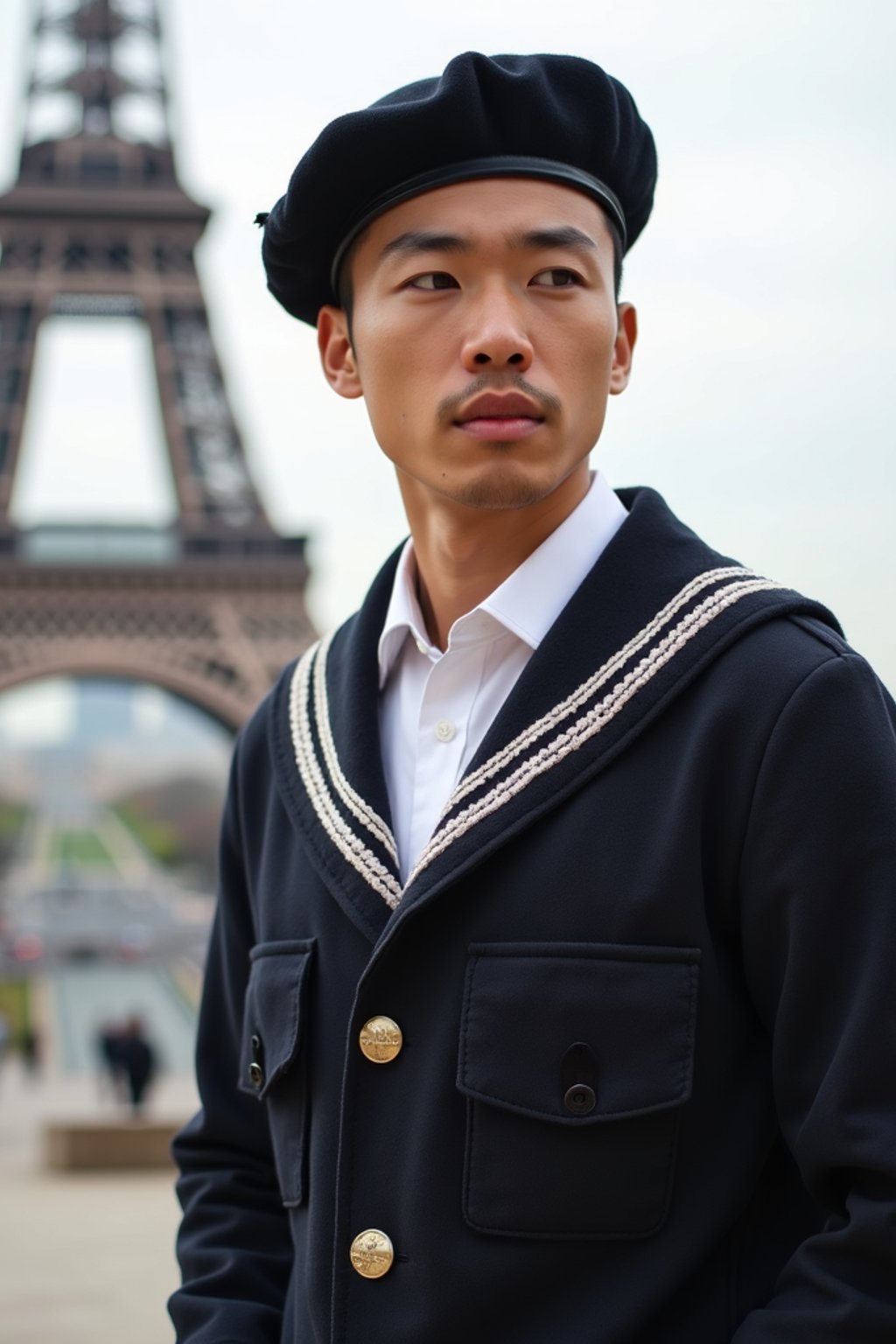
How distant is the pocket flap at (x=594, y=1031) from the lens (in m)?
1.90

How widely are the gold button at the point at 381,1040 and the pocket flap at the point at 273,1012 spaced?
147mm

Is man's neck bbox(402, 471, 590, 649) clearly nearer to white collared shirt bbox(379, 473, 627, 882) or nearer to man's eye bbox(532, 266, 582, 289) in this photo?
white collared shirt bbox(379, 473, 627, 882)

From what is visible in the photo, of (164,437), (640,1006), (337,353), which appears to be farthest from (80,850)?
(640,1006)

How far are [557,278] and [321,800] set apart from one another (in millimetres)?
700

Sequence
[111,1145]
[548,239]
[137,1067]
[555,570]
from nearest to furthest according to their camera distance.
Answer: [548,239], [555,570], [111,1145], [137,1067]

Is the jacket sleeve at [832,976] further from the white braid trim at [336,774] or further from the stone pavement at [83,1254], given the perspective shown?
the stone pavement at [83,1254]

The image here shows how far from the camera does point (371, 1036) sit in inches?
81.4

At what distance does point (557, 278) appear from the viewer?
6.93 ft

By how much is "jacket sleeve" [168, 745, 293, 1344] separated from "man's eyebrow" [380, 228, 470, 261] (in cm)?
85

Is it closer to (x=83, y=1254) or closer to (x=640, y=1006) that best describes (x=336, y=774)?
(x=640, y=1006)

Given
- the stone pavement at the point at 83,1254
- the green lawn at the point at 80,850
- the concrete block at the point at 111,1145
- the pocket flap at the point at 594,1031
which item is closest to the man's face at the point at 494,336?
the pocket flap at the point at 594,1031

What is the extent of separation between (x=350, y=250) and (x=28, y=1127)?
1475 centimetres

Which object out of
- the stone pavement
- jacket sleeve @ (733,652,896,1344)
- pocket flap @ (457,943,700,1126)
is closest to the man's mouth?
jacket sleeve @ (733,652,896,1344)

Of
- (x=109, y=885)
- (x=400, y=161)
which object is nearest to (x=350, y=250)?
(x=400, y=161)
